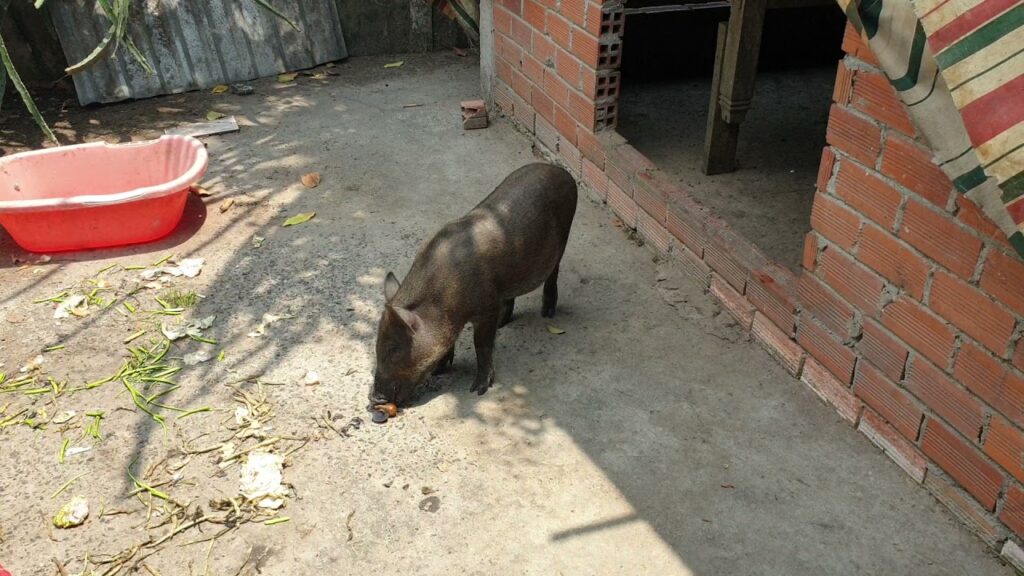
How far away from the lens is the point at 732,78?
5727 millimetres

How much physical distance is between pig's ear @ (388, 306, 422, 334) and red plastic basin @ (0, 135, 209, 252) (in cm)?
227

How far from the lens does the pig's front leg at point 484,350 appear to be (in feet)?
14.3

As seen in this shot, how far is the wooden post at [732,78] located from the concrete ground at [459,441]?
3.11 ft

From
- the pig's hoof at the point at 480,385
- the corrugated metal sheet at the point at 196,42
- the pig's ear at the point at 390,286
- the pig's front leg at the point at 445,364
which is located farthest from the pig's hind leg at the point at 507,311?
the corrugated metal sheet at the point at 196,42

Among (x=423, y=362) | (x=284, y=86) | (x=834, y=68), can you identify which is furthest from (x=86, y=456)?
(x=834, y=68)

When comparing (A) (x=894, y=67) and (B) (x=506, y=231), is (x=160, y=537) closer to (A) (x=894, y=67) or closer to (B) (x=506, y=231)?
(B) (x=506, y=231)

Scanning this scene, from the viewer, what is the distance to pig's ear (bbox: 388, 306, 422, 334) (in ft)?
13.1

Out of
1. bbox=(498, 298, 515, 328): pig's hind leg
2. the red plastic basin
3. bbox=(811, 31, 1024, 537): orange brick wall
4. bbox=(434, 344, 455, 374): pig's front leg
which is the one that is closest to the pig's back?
bbox=(498, 298, 515, 328): pig's hind leg

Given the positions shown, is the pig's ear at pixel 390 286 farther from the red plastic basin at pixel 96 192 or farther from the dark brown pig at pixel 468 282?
the red plastic basin at pixel 96 192

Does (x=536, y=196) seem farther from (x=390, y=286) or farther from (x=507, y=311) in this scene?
(x=390, y=286)

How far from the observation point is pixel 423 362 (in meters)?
4.20

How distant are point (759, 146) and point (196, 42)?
527 cm

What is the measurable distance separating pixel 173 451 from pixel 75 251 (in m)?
2.22

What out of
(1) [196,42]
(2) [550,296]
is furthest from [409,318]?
(1) [196,42]
